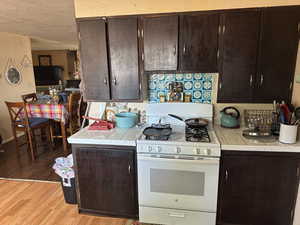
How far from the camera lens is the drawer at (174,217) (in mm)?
1893

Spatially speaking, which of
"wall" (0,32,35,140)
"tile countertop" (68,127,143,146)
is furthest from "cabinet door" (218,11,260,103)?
"wall" (0,32,35,140)

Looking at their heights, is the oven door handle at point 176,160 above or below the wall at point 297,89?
below

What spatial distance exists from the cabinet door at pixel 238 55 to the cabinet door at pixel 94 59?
1.21 metres

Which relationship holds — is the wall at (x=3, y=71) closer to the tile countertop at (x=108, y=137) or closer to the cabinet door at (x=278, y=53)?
the tile countertop at (x=108, y=137)

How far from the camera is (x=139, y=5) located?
6.80 ft

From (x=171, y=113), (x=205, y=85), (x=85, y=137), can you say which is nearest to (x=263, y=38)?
(x=205, y=85)

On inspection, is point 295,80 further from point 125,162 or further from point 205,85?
point 125,162

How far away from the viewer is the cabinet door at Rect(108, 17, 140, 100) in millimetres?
2109

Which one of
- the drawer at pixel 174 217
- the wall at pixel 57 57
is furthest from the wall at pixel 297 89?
the wall at pixel 57 57

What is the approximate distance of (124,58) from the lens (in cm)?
217

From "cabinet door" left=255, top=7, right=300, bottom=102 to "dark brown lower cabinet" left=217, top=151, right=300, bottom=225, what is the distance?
65 cm

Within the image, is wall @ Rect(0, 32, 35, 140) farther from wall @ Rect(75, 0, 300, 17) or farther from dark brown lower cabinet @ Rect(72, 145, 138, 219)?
dark brown lower cabinet @ Rect(72, 145, 138, 219)

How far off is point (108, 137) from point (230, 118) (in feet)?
4.20

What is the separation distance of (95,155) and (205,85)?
4.62 ft
